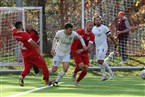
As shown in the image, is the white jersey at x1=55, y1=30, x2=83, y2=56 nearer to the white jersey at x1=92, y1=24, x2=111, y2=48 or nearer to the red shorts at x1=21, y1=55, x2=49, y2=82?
the red shorts at x1=21, y1=55, x2=49, y2=82

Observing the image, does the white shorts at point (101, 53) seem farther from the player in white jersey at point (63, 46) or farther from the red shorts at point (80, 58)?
the player in white jersey at point (63, 46)

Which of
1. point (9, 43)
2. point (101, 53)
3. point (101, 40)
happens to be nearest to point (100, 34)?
point (101, 40)

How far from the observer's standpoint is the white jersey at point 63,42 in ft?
46.8

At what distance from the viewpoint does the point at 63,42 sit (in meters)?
14.3

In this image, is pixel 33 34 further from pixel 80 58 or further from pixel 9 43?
pixel 80 58

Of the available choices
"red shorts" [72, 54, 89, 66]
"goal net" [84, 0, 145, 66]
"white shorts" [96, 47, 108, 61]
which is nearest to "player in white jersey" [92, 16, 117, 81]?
"white shorts" [96, 47, 108, 61]

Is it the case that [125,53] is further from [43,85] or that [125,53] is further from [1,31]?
[43,85]

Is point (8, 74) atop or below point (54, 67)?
below

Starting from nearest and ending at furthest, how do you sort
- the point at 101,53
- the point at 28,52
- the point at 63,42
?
the point at 63,42 < the point at 28,52 < the point at 101,53

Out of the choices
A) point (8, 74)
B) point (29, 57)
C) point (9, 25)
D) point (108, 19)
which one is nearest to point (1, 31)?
point (9, 25)

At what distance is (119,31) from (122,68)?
1.42 m

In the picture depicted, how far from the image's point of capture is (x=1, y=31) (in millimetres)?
21703

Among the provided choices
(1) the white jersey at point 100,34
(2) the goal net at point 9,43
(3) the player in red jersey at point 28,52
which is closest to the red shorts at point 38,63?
(3) the player in red jersey at point 28,52

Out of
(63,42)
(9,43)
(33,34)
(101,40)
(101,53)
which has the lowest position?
(9,43)
